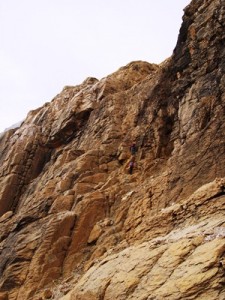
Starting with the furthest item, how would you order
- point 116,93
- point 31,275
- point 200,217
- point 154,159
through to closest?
point 116,93 → point 154,159 → point 31,275 → point 200,217

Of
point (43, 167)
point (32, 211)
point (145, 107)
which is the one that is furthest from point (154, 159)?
point (43, 167)

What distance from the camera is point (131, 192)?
2525cm

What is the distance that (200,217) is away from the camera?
16656mm

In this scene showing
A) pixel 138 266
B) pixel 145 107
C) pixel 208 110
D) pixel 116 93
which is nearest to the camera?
pixel 138 266

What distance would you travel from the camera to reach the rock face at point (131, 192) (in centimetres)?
1501

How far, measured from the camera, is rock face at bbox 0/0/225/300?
1501cm

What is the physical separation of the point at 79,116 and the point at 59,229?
1567 centimetres

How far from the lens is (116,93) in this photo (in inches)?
1481

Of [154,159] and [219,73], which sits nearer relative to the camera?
[219,73]

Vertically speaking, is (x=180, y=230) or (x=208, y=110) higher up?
(x=208, y=110)

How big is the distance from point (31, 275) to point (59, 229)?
2995 millimetres

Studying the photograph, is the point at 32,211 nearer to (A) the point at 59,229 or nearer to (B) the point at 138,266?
(A) the point at 59,229

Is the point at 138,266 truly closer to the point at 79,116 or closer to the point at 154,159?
the point at 154,159

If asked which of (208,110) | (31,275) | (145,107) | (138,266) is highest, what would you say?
(145,107)
